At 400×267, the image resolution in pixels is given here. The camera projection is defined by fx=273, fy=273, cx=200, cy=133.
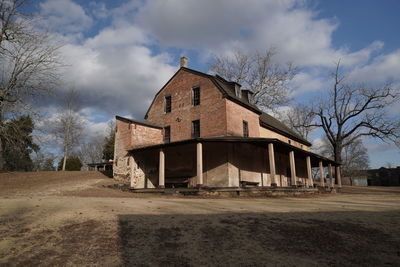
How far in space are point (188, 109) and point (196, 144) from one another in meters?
4.81

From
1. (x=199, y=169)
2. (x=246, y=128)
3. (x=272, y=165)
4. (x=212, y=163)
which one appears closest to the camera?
(x=199, y=169)

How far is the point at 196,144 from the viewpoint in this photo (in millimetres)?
19219

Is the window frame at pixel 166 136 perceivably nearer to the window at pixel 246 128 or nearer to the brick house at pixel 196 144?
the brick house at pixel 196 144

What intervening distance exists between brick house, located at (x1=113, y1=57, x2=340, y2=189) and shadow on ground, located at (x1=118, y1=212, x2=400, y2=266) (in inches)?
398

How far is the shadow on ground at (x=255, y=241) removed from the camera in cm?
510

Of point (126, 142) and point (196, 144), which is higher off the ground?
point (126, 142)

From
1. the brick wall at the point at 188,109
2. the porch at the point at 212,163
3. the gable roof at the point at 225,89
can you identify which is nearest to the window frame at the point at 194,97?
the brick wall at the point at 188,109

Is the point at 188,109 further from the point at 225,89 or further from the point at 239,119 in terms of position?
the point at 239,119

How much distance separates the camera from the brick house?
19250 millimetres

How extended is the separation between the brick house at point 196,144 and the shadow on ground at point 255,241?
1010 cm

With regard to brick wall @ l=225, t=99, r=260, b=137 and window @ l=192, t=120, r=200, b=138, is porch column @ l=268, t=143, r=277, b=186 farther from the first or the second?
window @ l=192, t=120, r=200, b=138

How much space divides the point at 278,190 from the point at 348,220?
8692mm

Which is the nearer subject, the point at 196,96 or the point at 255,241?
the point at 255,241

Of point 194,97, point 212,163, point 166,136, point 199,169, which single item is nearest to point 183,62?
point 194,97
